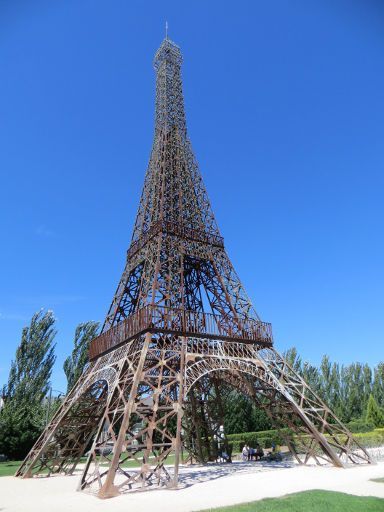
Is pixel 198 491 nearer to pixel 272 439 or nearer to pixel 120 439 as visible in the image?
pixel 120 439

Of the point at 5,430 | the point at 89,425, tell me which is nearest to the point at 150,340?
the point at 89,425

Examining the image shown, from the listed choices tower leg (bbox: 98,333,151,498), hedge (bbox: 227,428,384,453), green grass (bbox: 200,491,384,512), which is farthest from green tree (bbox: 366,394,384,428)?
green grass (bbox: 200,491,384,512)

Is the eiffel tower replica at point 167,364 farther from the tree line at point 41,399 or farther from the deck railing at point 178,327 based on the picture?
the tree line at point 41,399

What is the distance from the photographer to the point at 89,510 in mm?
8648

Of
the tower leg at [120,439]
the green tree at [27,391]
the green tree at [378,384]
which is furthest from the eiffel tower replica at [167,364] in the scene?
the green tree at [378,384]

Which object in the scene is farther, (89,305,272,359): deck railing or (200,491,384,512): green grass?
(89,305,272,359): deck railing

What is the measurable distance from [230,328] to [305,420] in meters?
4.89

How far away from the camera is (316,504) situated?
25.1ft

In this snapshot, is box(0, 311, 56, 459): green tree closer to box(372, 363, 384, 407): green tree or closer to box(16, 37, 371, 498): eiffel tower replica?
box(16, 37, 371, 498): eiffel tower replica

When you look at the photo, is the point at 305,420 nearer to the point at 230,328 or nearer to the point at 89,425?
the point at 230,328

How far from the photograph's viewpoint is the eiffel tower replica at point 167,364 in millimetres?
12781

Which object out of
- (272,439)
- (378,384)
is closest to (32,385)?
(272,439)

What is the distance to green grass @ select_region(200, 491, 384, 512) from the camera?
7195mm

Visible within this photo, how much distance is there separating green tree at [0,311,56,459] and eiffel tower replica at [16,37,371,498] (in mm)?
9759
